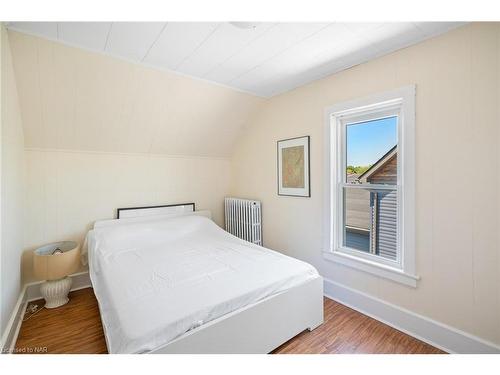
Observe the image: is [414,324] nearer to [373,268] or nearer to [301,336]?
[373,268]

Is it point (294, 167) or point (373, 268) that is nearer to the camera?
point (373, 268)

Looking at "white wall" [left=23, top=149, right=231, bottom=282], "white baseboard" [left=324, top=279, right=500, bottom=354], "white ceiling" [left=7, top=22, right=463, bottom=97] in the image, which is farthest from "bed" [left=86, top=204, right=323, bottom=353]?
"white ceiling" [left=7, top=22, right=463, bottom=97]

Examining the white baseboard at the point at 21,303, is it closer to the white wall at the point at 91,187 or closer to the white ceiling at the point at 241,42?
the white wall at the point at 91,187

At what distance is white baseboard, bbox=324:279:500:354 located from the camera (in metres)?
1.57

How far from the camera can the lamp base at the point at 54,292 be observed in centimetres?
223

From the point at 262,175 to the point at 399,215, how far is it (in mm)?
1749

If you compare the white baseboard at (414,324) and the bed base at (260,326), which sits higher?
the bed base at (260,326)

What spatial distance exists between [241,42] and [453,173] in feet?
6.12

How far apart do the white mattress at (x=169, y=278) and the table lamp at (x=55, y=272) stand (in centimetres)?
22

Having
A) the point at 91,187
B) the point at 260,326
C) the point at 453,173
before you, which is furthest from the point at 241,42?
the point at 91,187

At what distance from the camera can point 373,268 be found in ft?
6.89

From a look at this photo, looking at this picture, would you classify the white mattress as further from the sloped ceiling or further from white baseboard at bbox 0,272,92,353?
the sloped ceiling

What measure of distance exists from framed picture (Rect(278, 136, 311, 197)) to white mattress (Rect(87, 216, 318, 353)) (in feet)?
2.86

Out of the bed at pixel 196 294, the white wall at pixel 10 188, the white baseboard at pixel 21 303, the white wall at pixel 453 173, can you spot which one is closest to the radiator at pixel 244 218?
the bed at pixel 196 294
